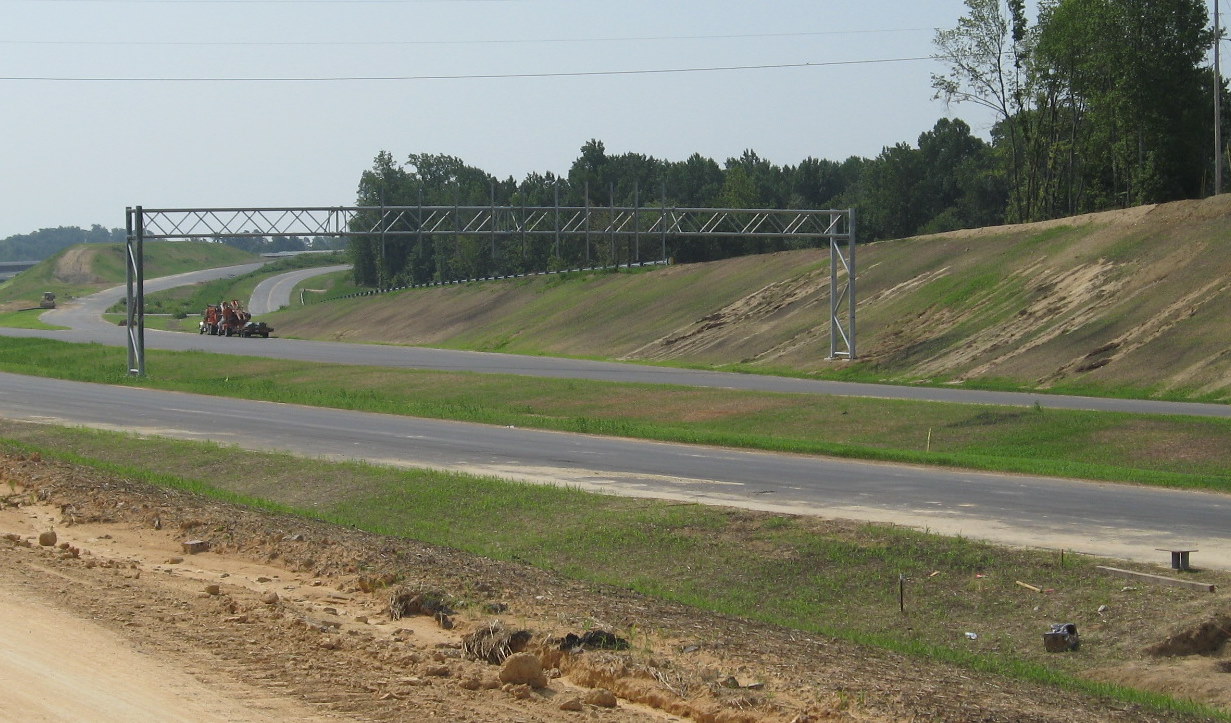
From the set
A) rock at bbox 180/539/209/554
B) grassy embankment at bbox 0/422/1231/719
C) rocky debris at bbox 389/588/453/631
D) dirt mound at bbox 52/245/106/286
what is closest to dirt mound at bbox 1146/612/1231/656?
grassy embankment at bbox 0/422/1231/719

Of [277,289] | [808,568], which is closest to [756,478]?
[808,568]

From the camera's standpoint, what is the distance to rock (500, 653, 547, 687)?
9445mm

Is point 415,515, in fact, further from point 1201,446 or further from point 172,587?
point 1201,446

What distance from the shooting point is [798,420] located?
105 feet

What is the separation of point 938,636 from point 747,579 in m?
2.50

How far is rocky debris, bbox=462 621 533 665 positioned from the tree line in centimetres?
4175

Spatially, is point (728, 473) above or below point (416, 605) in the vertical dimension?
below

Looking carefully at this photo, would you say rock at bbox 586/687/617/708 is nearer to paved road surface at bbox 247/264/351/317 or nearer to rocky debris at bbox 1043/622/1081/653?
rocky debris at bbox 1043/622/1081/653

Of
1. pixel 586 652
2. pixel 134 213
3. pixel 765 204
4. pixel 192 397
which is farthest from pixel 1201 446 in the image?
pixel 765 204

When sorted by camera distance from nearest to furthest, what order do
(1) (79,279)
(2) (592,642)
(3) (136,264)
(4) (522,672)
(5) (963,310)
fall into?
(4) (522,672) < (2) (592,642) < (3) (136,264) < (5) (963,310) < (1) (79,279)

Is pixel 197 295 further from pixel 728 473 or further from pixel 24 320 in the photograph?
pixel 728 473

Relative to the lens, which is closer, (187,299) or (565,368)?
(565,368)

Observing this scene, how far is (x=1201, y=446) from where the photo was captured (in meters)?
25.4

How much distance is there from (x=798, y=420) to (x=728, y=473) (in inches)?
368
